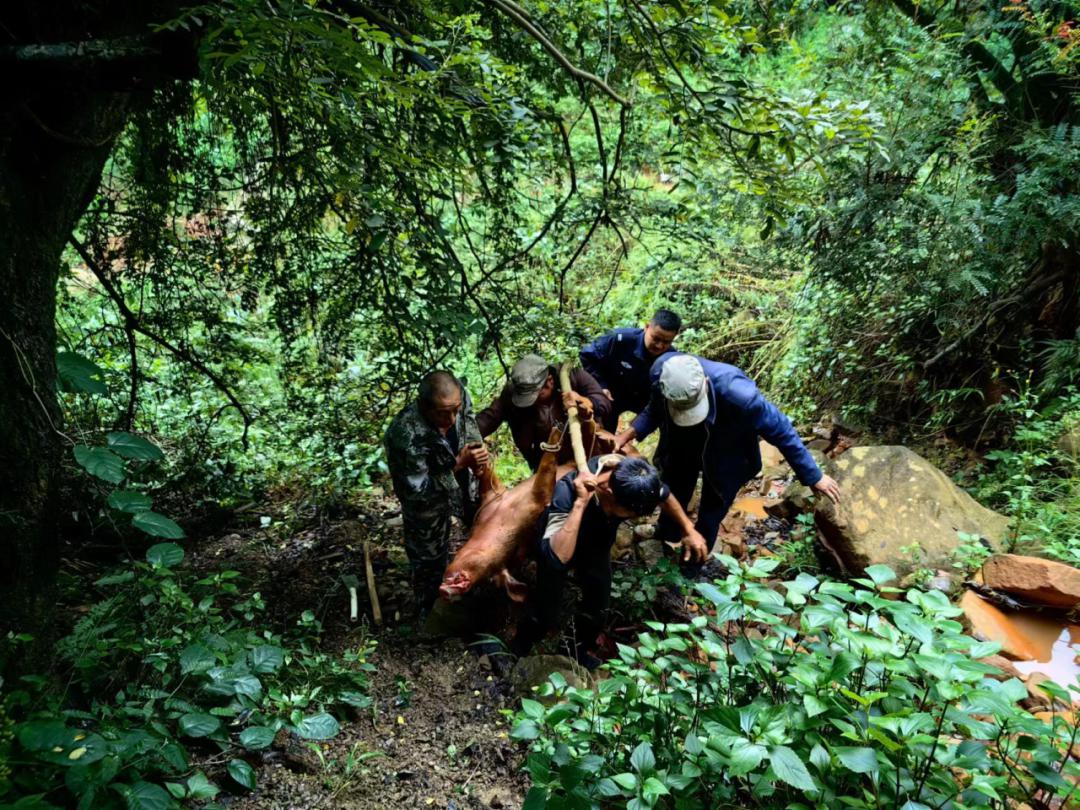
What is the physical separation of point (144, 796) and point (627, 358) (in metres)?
3.67

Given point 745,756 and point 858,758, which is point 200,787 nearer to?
point 745,756

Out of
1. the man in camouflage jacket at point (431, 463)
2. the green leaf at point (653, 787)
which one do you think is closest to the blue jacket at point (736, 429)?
the man in camouflage jacket at point (431, 463)

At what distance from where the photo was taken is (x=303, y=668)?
9.67ft

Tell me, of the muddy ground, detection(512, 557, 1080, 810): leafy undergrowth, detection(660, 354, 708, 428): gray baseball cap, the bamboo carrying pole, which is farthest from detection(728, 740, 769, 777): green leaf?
detection(660, 354, 708, 428): gray baseball cap

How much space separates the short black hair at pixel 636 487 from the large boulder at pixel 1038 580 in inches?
92.8

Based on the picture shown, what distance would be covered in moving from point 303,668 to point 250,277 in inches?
104

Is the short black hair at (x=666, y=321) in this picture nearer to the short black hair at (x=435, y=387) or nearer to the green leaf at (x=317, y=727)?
the short black hair at (x=435, y=387)

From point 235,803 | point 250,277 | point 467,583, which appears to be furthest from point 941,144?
point 235,803

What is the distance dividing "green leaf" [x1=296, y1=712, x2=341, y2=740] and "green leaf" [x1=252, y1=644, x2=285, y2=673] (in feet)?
0.84

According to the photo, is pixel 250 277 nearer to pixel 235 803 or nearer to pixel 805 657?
pixel 235 803

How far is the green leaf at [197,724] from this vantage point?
219 cm

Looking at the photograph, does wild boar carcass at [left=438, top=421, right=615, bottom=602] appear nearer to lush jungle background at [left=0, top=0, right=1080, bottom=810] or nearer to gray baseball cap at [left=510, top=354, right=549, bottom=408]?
gray baseball cap at [left=510, top=354, right=549, bottom=408]

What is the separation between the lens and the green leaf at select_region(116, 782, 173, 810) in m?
1.82

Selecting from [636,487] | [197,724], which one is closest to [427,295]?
[636,487]
